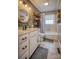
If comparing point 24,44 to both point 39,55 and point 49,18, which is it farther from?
point 49,18

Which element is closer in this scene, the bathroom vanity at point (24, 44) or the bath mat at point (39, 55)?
the bathroom vanity at point (24, 44)

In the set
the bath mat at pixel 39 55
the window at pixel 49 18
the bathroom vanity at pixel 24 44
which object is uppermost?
the window at pixel 49 18

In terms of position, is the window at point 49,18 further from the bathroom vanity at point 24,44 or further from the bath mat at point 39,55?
the bathroom vanity at point 24,44

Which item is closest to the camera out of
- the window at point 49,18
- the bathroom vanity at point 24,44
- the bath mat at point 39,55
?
the bathroom vanity at point 24,44

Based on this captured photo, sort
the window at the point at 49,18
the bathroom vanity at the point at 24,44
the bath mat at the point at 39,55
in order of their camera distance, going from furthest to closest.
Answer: the window at the point at 49,18
the bath mat at the point at 39,55
the bathroom vanity at the point at 24,44

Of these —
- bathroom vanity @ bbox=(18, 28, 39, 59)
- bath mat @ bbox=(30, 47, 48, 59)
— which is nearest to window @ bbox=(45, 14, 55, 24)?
bath mat @ bbox=(30, 47, 48, 59)

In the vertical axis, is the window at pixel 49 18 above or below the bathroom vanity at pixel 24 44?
above

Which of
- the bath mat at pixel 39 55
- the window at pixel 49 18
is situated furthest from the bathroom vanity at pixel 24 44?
the window at pixel 49 18

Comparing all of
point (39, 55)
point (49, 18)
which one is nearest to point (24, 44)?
point (39, 55)
